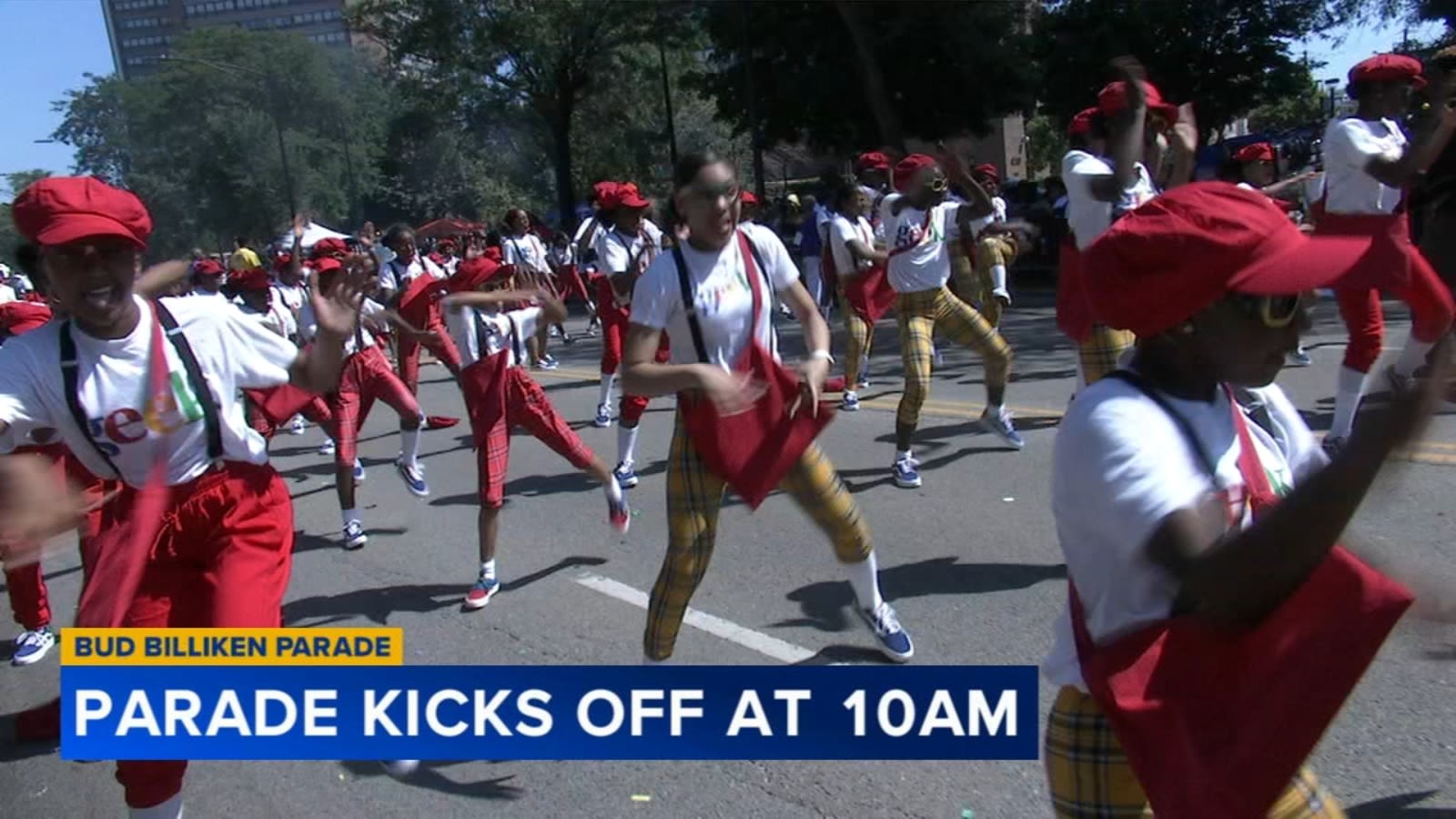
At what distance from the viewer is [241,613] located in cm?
296

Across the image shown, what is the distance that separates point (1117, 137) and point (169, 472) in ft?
12.2

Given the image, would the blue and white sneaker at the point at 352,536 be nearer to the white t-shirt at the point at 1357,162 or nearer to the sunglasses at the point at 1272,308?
the white t-shirt at the point at 1357,162

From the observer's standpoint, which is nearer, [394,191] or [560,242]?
[560,242]

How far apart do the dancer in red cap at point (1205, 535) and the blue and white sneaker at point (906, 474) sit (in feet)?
16.5

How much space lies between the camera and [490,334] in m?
5.75

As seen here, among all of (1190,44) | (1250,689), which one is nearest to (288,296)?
(1250,689)

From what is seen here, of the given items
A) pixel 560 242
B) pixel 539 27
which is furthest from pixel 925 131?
pixel 539 27

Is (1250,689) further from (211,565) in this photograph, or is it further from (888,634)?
(888,634)

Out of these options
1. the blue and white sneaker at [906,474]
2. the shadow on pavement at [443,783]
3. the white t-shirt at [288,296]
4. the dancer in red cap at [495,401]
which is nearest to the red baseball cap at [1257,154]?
the blue and white sneaker at [906,474]

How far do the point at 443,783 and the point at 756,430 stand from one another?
156 cm

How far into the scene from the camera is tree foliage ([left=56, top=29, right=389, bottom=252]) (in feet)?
118

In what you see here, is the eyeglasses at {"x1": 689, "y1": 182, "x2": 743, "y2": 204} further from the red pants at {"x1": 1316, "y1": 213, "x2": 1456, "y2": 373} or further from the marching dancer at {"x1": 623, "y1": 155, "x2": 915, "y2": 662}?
the red pants at {"x1": 1316, "y1": 213, "x2": 1456, "y2": 373}

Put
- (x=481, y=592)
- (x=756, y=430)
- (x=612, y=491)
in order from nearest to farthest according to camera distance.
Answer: (x=756, y=430)
(x=481, y=592)
(x=612, y=491)

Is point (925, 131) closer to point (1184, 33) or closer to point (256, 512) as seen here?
point (1184, 33)
